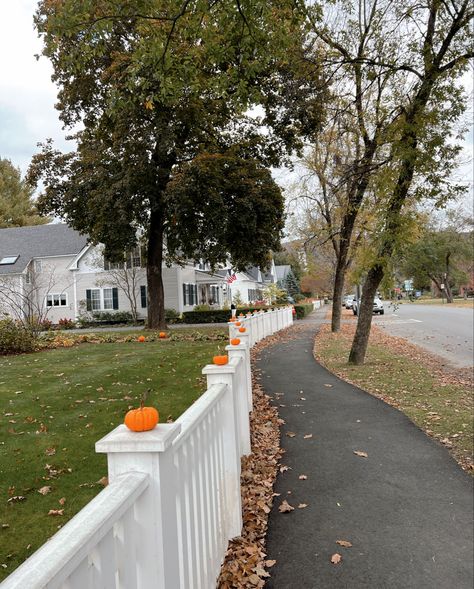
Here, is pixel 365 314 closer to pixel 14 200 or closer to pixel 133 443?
pixel 133 443

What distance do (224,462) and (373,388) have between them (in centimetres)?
633

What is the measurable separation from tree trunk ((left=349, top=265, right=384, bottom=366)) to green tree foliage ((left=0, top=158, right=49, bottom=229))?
48666mm

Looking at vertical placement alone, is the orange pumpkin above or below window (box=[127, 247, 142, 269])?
below

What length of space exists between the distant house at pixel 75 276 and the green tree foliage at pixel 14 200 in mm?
16579

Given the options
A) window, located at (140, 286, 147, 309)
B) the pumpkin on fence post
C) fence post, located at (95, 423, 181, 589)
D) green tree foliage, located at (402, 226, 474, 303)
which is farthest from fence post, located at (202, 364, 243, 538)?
green tree foliage, located at (402, 226, 474, 303)

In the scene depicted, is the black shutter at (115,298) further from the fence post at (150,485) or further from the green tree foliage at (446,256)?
the green tree foliage at (446,256)

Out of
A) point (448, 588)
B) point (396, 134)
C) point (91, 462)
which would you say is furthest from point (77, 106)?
point (448, 588)

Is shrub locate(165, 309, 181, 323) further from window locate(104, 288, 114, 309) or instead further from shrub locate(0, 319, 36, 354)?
shrub locate(0, 319, 36, 354)

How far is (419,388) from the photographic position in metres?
9.27

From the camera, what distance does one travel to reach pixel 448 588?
315 centimetres

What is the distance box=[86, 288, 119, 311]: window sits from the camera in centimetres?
3488

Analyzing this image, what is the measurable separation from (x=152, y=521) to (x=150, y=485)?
133mm

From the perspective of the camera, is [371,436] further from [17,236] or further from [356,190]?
[17,236]

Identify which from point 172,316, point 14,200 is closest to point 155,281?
point 172,316
